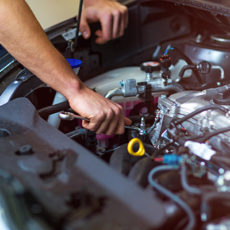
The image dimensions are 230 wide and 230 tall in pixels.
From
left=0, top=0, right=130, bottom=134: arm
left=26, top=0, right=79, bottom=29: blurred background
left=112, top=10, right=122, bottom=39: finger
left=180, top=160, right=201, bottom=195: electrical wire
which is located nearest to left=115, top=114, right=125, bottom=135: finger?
left=0, top=0, right=130, bottom=134: arm

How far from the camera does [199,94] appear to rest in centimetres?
109

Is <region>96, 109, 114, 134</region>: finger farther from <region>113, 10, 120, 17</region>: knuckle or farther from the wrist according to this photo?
<region>113, 10, 120, 17</region>: knuckle

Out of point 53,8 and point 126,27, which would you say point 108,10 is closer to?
point 126,27

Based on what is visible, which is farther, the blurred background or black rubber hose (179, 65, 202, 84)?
the blurred background

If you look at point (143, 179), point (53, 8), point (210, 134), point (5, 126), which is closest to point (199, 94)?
point (210, 134)

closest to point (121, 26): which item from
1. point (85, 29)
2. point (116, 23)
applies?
point (116, 23)

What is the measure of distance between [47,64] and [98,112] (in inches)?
9.4

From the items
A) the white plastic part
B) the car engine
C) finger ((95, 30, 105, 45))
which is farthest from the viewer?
finger ((95, 30, 105, 45))

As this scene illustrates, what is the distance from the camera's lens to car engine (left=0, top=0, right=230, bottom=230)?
56cm

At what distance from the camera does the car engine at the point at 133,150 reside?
0.56 metres

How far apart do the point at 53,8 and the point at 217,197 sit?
3.04m

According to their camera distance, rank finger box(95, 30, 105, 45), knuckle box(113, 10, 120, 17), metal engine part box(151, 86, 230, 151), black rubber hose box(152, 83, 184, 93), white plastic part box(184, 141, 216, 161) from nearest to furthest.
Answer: white plastic part box(184, 141, 216, 161)
metal engine part box(151, 86, 230, 151)
black rubber hose box(152, 83, 184, 93)
knuckle box(113, 10, 120, 17)
finger box(95, 30, 105, 45)

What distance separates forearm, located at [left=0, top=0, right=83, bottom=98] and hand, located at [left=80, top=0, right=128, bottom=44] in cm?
57

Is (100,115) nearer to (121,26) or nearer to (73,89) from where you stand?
(73,89)
